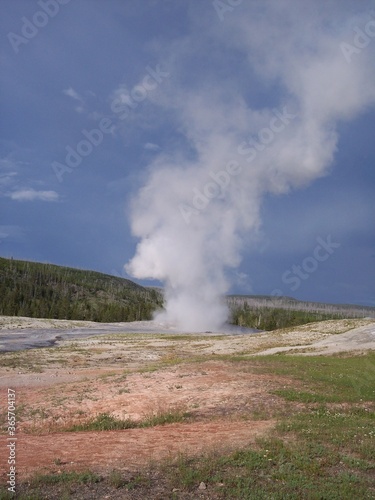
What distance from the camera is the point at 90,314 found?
183250mm

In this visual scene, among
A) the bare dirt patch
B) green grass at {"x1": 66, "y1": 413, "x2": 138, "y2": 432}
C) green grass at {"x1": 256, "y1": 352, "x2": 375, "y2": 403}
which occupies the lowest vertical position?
green grass at {"x1": 66, "y1": 413, "x2": 138, "y2": 432}

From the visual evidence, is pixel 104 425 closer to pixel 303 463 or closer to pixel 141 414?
pixel 141 414

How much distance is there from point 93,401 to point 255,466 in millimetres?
13073

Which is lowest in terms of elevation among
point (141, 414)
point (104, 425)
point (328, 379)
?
point (104, 425)

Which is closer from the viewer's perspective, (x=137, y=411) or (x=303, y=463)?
(x=303, y=463)

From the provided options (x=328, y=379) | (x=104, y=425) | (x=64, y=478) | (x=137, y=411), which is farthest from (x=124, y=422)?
(x=328, y=379)

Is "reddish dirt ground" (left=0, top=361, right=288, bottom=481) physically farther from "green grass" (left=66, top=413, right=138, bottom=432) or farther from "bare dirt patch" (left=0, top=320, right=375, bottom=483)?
Answer: "green grass" (left=66, top=413, right=138, bottom=432)

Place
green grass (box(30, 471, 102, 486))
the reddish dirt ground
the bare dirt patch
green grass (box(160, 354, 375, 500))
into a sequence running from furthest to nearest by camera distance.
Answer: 1. the bare dirt patch
2. the reddish dirt ground
3. green grass (box(30, 471, 102, 486))
4. green grass (box(160, 354, 375, 500))

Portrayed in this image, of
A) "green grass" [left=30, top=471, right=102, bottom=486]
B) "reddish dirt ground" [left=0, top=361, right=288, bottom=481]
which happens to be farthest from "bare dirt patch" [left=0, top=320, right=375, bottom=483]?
"green grass" [left=30, top=471, right=102, bottom=486]

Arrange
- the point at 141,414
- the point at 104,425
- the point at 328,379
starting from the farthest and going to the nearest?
1. the point at 328,379
2. the point at 141,414
3. the point at 104,425

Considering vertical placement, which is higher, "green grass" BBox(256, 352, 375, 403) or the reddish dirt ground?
"green grass" BBox(256, 352, 375, 403)

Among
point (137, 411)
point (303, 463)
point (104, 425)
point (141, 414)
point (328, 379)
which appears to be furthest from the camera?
point (328, 379)

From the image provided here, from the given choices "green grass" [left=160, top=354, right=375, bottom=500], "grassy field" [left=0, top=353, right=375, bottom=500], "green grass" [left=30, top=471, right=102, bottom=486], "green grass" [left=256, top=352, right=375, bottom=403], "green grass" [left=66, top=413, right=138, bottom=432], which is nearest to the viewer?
"grassy field" [left=0, top=353, right=375, bottom=500]

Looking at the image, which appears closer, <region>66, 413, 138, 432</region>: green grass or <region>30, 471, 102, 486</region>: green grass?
<region>30, 471, 102, 486</region>: green grass
